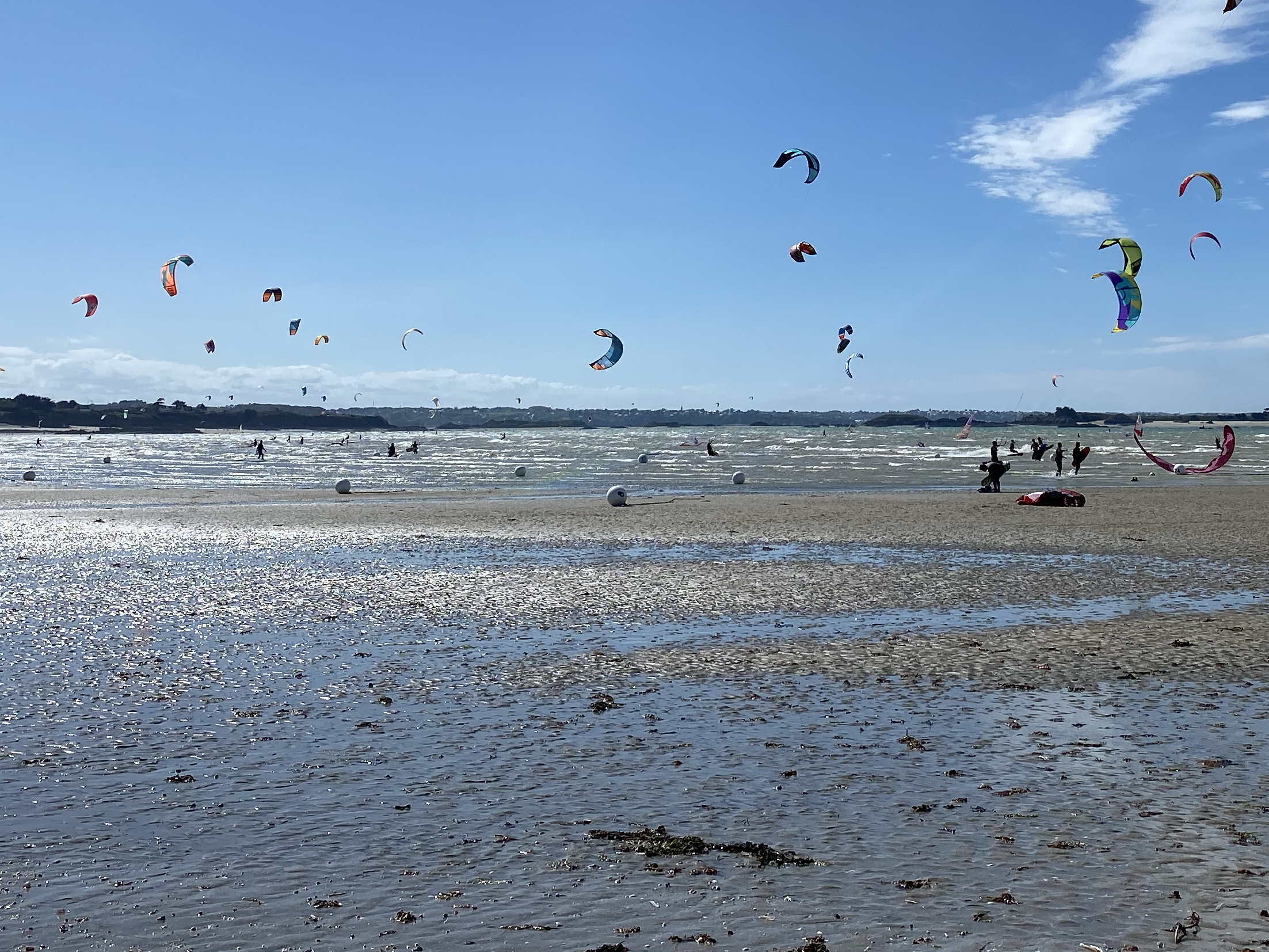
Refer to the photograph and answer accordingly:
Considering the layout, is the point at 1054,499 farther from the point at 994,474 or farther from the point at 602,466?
the point at 602,466

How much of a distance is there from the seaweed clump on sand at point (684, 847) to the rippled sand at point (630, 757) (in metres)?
0.06

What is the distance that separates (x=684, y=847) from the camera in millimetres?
6074

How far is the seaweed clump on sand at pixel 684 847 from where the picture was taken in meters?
5.90

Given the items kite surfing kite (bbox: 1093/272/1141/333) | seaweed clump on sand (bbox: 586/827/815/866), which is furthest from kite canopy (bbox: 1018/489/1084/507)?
seaweed clump on sand (bbox: 586/827/815/866)

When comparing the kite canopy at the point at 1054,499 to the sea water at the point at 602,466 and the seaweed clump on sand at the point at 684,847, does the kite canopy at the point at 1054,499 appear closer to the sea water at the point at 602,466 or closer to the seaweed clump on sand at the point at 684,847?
the sea water at the point at 602,466

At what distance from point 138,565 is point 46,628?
649 cm

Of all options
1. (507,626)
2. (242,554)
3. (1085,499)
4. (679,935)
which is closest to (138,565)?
(242,554)

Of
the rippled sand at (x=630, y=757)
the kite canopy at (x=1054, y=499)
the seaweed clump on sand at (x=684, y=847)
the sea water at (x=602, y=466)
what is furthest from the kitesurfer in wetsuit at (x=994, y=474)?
the seaweed clump on sand at (x=684, y=847)

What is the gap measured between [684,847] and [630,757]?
1818 mm

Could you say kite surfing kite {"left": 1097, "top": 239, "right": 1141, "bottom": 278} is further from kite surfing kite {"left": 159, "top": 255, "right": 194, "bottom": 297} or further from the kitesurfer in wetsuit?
kite surfing kite {"left": 159, "top": 255, "right": 194, "bottom": 297}

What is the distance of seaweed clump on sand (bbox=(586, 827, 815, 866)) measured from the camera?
19.4ft

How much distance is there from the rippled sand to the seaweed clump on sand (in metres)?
0.06

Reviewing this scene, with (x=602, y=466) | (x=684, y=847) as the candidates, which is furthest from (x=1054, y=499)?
(x=602, y=466)

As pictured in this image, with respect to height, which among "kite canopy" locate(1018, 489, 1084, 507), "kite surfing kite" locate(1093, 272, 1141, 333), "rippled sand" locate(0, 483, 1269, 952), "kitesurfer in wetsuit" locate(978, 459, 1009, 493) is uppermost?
"kite surfing kite" locate(1093, 272, 1141, 333)
